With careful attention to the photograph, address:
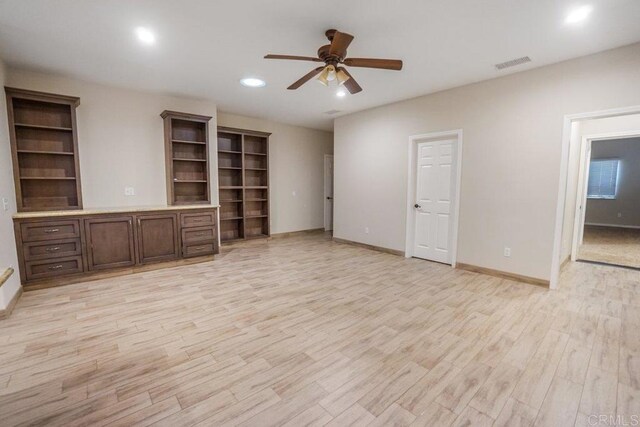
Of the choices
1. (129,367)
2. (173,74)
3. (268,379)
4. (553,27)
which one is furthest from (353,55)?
(129,367)

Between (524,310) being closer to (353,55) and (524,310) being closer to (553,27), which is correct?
(553,27)

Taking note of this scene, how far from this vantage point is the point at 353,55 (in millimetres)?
3178

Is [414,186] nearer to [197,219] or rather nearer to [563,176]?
[563,176]

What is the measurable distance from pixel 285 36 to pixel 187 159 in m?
2.84

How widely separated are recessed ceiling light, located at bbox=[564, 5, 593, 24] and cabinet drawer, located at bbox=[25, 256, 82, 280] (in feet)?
19.0

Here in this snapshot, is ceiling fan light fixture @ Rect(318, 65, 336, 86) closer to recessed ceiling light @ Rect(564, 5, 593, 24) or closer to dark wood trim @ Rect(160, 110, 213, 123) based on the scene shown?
recessed ceiling light @ Rect(564, 5, 593, 24)

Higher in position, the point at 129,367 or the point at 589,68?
the point at 589,68

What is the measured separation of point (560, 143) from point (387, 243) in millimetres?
2896

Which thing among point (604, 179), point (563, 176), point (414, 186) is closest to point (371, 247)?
point (414, 186)

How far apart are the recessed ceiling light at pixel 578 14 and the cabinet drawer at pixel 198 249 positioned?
16.7ft

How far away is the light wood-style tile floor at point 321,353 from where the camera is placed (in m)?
1.65

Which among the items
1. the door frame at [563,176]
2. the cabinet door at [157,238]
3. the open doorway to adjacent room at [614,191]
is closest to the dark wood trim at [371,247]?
the door frame at [563,176]

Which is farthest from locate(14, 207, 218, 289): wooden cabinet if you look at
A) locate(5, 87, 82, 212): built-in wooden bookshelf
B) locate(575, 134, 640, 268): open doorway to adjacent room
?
locate(575, 134, 640, 268): open doorway to adjacent room

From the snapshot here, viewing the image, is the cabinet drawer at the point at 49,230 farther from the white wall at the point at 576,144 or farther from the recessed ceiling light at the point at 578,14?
the white wall at the point at 576,144
